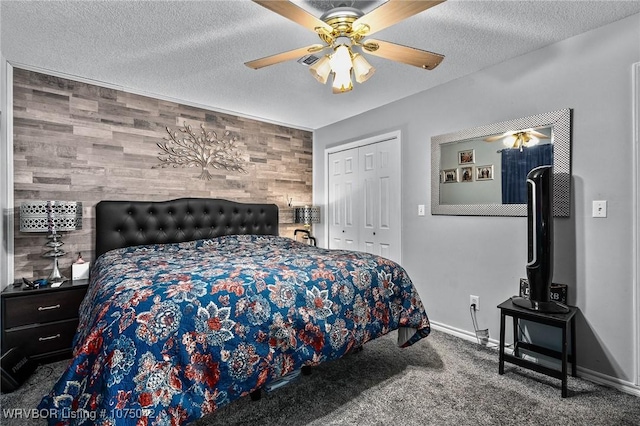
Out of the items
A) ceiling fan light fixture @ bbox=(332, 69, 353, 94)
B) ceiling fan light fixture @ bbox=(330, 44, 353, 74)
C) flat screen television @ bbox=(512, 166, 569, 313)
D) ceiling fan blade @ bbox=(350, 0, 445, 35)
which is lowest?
flat screen television @ bbox=(512, 166, 569, 313)

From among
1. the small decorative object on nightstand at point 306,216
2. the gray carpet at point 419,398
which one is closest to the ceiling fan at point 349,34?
the gray carpet at point 419,398

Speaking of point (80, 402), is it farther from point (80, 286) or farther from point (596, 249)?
point (596, 249)

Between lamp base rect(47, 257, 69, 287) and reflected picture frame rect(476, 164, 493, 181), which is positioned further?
reflected picture frame rect(476, 164, 493, 181)

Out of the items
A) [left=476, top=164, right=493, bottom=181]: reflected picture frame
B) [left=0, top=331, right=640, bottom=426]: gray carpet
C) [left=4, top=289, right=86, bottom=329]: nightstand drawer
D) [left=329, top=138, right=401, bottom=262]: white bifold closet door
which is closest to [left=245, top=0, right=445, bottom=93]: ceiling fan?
[left=476, top=164, right=493, bottom=181]: reflected picture frame

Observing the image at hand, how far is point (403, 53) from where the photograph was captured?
1.92 metres

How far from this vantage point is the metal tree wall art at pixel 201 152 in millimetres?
3498

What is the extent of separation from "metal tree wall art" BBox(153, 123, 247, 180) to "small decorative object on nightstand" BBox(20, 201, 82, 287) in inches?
37.0

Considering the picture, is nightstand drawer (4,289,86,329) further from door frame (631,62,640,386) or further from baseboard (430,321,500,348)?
door frame (631,62,640,386)

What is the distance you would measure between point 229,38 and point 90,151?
1844 millimetres

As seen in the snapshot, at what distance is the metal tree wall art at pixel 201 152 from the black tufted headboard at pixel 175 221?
432 millimetres

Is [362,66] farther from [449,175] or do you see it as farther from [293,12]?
[449,175]

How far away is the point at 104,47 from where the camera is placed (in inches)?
95.5

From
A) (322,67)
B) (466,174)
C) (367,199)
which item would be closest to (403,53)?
(322,67)

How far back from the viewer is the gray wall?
83.3 inches
